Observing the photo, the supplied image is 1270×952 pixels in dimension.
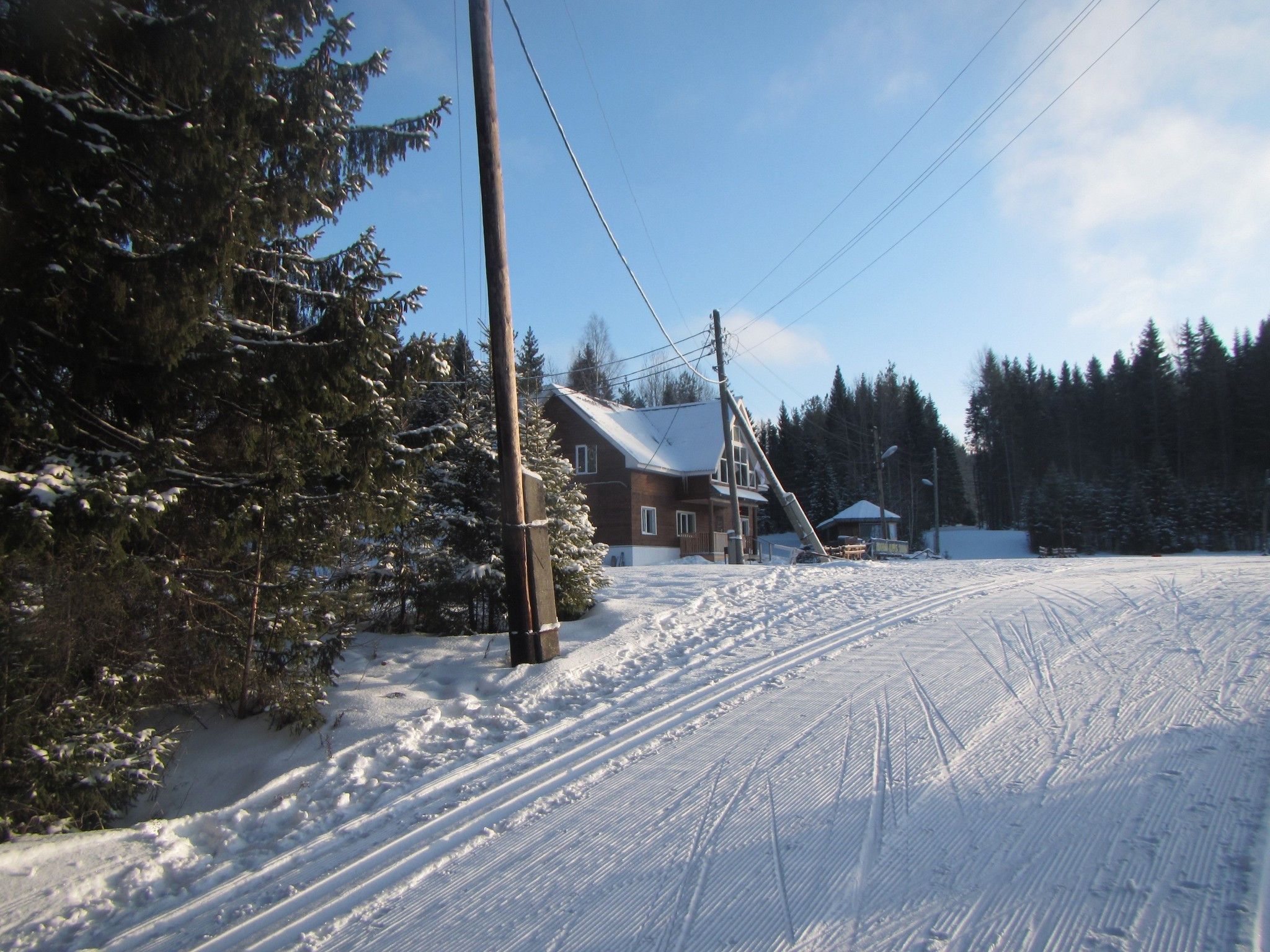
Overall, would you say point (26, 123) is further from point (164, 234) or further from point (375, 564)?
point (375, 564)

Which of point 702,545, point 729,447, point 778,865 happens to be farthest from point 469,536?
point 702,545

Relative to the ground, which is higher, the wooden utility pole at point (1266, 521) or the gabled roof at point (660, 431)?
the gabled roof at point (660, 431)

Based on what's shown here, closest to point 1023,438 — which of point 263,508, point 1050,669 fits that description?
point 1050,669

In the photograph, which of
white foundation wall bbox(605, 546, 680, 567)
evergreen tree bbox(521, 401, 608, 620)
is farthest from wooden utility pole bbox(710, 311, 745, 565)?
evergreen tree bbox(521, 401, 608, 620)

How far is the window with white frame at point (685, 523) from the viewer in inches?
1350

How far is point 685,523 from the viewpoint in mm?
35375

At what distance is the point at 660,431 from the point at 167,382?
104 ft

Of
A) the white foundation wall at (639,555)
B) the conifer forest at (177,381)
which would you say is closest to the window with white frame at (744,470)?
the white foundation wall at (639,555)

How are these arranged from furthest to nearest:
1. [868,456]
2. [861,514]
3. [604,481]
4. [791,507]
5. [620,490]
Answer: [868,456] → [861,514] → [604,481] → [620,490] → [791,507]

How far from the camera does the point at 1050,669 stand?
6.78 m

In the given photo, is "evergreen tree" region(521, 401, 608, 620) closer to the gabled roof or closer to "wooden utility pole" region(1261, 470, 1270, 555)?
the gabled roof

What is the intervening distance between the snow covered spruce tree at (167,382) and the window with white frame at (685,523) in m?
28.0

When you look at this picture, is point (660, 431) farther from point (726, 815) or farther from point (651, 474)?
point (726, 815)

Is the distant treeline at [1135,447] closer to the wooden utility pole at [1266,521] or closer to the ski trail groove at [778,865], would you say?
the wooden utility pole at [1266,521]
